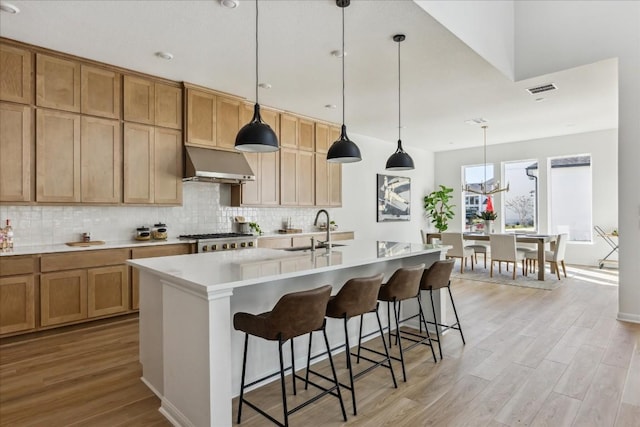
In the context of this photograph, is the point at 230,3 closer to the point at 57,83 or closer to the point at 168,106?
the point at 168,106

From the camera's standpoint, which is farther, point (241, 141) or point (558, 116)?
point (558, 116)

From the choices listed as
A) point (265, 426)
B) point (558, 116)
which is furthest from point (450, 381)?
point (558, 116)

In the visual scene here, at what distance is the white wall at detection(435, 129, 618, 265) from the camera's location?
23.8ft

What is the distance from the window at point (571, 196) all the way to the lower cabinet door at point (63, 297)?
28.8 feet

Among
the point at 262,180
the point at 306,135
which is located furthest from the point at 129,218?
the point at 306,135

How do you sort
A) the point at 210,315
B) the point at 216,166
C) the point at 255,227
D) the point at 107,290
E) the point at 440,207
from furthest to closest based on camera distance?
the point at 440,207, the point at 255,227, the point at 216,166, the point at 107,290, the point at 210,315

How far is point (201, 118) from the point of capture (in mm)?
4723

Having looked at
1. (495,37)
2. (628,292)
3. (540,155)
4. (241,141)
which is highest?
(495,37)

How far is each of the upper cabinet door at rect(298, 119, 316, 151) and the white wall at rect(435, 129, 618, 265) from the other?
4.96m

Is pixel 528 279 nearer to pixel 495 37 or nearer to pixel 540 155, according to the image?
pixel 540 155

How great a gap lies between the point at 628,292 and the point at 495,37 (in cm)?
320

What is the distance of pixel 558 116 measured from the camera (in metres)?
Result: 6.16

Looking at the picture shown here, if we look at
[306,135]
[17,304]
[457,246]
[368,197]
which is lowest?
[17,304]

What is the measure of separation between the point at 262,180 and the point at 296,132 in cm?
110
